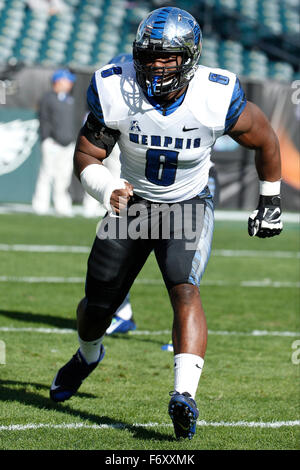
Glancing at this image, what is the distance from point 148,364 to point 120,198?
1.76m

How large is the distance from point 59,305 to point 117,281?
2.95m

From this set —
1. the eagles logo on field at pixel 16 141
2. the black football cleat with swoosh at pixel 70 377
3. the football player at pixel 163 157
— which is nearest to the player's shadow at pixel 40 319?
the black football cleat with swoosh at pixel 70 377

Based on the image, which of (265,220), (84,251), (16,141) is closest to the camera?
(265,220)

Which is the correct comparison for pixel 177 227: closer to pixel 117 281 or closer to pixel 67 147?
pixel 117 281

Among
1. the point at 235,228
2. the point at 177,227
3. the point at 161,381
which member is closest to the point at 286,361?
the point at 161,381

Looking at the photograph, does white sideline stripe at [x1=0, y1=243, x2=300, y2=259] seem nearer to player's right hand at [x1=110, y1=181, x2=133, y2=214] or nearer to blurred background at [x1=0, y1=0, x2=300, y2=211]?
blurred background at [x1=0, y1=0, x2=300, y2=211]

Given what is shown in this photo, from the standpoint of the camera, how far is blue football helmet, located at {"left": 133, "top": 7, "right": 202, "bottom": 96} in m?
3.38

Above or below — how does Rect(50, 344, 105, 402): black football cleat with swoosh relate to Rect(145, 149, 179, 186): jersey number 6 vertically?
below

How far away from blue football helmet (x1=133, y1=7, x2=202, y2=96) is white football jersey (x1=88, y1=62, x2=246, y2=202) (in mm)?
85

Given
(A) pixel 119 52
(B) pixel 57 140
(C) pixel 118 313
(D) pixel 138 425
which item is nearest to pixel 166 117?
(D) pixel 138 425

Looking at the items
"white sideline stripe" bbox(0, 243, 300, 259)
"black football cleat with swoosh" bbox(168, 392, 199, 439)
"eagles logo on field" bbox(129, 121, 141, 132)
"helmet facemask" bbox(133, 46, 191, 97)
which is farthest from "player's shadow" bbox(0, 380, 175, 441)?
"white sideline stripe" bbox(0, 243, 300, 259)

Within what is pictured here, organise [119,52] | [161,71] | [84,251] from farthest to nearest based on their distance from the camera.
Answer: [119,52]
[84,251]
[161,71]

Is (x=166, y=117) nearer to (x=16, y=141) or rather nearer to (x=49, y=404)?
(x=49, y=404)

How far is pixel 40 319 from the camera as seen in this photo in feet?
19.4
